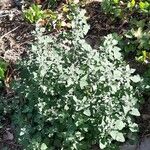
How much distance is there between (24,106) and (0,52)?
2.70 ft

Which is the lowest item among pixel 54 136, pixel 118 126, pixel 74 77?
pixel 54 136

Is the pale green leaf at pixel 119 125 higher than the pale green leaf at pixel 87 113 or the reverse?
the reverse

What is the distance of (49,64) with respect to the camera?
3.26 m

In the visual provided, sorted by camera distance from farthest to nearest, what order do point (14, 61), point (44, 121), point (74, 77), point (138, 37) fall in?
point (14, 61) → point (138, 37) → point (44, 121) → point (74, 77)

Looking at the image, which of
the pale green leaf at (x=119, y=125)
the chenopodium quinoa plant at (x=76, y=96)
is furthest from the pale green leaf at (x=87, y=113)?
the pale green leaf at (x=119, y=125)

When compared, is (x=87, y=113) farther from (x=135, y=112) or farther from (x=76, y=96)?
(x=135, y=112)

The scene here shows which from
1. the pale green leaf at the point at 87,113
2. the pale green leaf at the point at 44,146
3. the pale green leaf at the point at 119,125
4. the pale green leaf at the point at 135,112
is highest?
the pale green leaf at the point at 87,113

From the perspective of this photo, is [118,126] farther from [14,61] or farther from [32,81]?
[14,61]

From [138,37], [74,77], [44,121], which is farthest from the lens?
[138,37]

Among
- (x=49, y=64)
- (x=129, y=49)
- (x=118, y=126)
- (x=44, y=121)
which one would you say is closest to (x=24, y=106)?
(x=44, y=121)

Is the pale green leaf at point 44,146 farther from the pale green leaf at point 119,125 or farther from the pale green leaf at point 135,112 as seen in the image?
the pale green leaf at point 135,112

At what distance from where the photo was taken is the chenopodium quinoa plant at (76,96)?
3.22m

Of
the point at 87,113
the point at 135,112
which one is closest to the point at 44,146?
the point at 87,113

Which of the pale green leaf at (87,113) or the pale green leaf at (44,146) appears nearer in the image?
the pale green leaf at (87,113)
